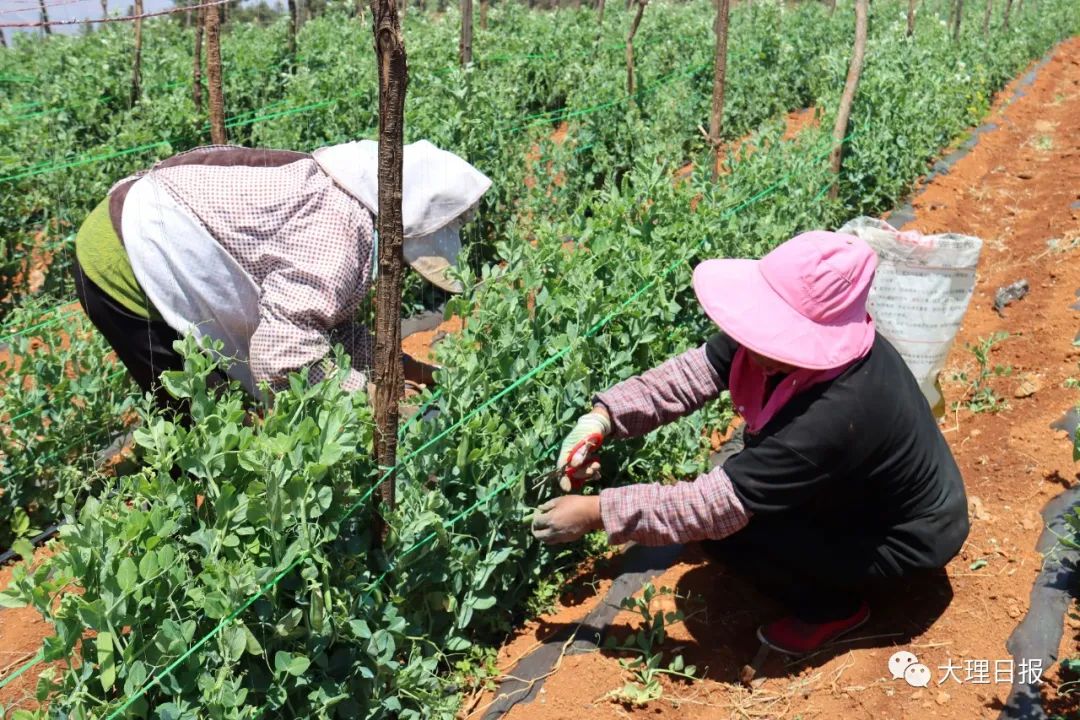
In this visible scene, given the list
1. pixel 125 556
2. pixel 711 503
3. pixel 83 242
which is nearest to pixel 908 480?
pixel 711 503

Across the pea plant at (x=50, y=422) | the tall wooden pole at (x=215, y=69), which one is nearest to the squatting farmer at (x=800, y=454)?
the pea plant at (x=50, y=422)

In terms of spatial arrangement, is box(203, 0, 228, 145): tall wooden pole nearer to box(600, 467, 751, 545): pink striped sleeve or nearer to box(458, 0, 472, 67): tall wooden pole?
box(458, 0, 472, 67): tall wooden pole

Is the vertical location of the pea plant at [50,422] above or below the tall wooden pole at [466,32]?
below

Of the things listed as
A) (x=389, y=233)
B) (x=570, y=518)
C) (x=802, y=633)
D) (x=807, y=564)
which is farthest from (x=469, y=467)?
(x=802, y=633)

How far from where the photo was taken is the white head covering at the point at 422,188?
2773 millimetres

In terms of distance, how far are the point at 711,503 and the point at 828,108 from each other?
495 cm

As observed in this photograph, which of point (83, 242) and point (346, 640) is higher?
point (83, 242)

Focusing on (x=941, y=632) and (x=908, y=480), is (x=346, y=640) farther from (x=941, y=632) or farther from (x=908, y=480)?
(x=941, y=632)

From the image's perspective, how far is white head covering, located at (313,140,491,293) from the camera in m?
2.77

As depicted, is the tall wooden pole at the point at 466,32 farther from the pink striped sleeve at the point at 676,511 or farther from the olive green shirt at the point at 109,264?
the pink striped sleeve at the point at 676,511

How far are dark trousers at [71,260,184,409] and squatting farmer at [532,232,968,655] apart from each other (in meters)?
1.28

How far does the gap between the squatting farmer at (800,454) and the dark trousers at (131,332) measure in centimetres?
128

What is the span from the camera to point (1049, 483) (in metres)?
3.38

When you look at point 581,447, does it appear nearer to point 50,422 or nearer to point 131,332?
point 131,332
